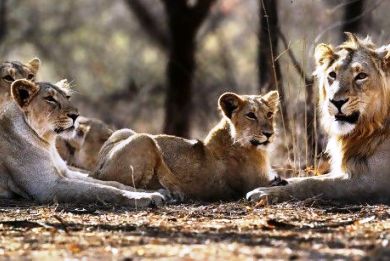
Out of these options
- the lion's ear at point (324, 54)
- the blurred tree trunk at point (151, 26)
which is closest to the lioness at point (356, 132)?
the lion's ear at point (324, 54)

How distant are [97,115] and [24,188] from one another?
466 inches

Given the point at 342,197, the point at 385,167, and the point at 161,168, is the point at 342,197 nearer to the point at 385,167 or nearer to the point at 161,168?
the point at 385,167

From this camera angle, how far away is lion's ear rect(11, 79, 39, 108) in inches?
312

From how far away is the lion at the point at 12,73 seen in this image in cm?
881

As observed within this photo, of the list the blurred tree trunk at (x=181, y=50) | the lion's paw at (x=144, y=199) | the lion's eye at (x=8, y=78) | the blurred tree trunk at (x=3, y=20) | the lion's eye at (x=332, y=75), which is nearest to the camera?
the lion's paw at (x=144, y=199)

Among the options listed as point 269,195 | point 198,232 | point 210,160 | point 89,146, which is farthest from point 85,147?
point 198,232

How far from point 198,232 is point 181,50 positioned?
10.2 m

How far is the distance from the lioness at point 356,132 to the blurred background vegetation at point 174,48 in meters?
1.37

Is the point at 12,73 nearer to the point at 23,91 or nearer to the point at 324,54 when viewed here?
the point at 23,91

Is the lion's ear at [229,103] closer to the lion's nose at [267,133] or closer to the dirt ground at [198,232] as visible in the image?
the lion's nose at [267,133]

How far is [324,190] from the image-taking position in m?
7.50

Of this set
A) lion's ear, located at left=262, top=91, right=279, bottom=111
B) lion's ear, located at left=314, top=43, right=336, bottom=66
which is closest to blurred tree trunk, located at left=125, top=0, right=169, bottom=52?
lion's ear, located at left=262, top=91, right=279, bottom=111

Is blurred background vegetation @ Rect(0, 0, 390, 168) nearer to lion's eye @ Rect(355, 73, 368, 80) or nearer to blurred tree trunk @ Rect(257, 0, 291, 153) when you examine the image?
blurred tree trunk @ Rect(257, 0, 291, 153)

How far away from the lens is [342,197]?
7465 millimetres
